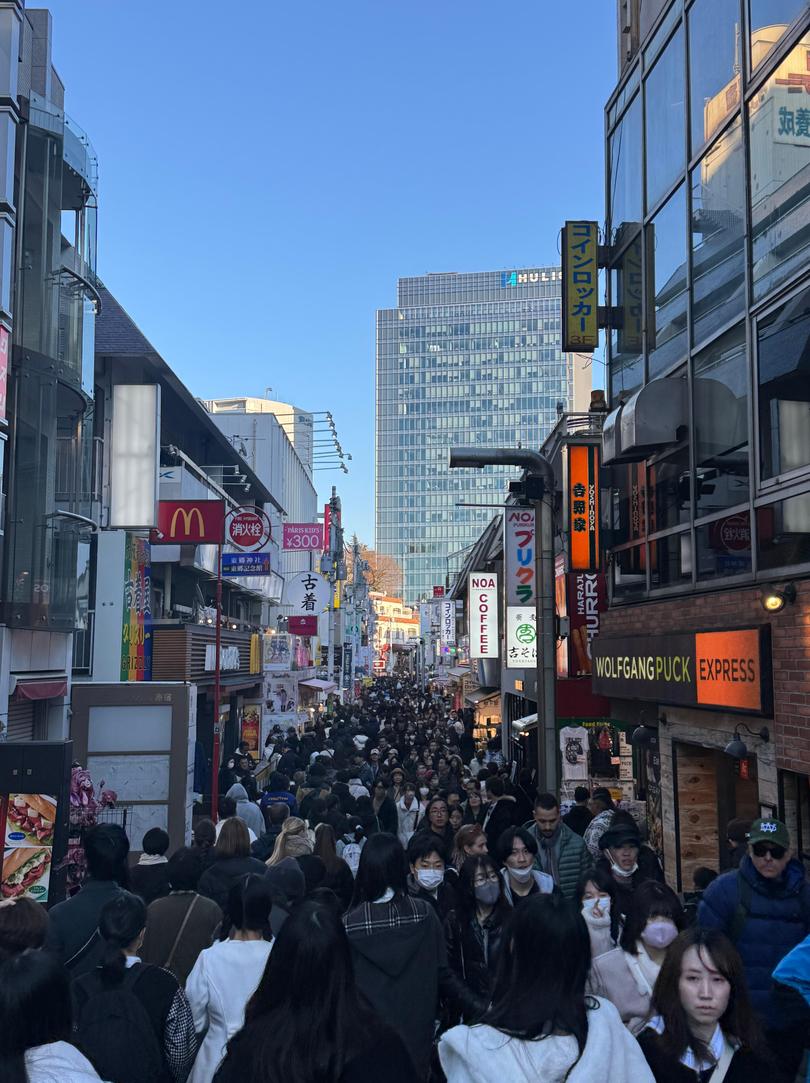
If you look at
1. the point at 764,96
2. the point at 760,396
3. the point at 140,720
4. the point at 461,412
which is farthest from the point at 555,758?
the point at 461,412

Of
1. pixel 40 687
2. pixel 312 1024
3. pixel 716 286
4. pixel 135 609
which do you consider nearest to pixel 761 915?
pixel 312 1024

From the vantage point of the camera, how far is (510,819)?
9.92m

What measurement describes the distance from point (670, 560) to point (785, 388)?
392cm

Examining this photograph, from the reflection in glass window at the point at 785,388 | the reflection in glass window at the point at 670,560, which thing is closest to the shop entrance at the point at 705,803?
the reflection in glass window at the point at 670,560

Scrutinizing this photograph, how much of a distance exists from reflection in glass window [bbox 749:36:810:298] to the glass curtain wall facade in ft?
0.07

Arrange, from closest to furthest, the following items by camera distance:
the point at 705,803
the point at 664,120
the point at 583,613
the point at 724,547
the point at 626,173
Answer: the point at 724,547
the point at 705,803
the point at 664,120
the point at 626,173
the point at 583,613

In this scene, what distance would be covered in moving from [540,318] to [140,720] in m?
171

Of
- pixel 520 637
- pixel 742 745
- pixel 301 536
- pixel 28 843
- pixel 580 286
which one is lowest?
pixel 28 843

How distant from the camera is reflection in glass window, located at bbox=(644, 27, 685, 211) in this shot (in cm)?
1370

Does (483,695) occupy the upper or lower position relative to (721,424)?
lower

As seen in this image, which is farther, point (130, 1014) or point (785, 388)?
point (785, 388)

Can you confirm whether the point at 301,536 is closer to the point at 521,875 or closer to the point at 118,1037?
the point at 521,875

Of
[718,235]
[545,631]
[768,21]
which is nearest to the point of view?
[768,21]

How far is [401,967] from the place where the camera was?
4.40 meters
